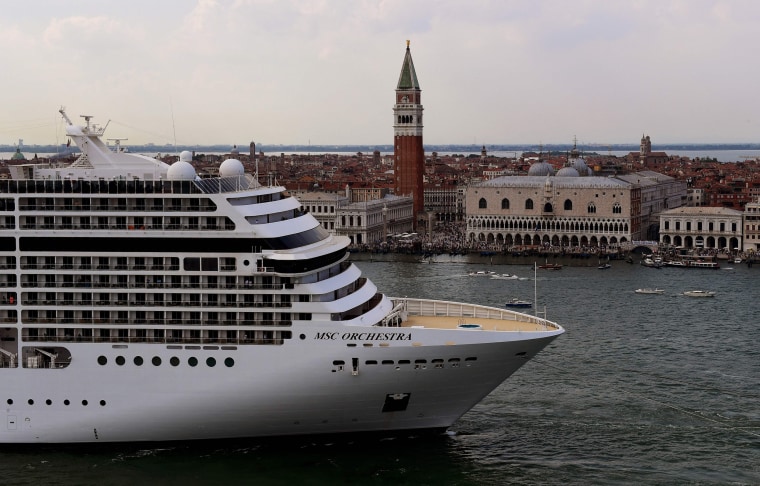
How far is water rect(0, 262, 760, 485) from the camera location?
55.6 ft

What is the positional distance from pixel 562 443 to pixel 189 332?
19.3 ft

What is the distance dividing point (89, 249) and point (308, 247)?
10.2ft

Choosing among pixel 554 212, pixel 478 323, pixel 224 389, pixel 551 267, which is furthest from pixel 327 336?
pixel 554 212

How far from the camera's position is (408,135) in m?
64.0

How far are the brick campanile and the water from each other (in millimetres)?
36041

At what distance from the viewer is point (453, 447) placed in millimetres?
17969

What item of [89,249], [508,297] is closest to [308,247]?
[89,249]

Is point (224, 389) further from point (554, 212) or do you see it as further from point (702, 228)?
point (554, 212)

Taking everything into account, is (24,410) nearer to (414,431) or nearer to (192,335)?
(192,335)

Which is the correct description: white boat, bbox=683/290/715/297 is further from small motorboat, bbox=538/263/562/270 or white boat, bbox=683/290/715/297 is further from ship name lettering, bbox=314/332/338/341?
ship name lettering, bbox=314/332/338/341

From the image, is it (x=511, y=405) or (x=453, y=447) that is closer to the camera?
(x=453, y=447)

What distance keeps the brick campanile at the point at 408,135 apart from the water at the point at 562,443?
36.0 meters

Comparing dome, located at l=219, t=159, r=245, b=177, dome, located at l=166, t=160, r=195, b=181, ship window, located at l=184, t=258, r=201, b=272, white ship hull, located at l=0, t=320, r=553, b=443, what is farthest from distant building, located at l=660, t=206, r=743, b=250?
ship window, located at l=184, t=258, r=201, b=272

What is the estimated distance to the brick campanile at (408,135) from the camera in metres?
63.3
